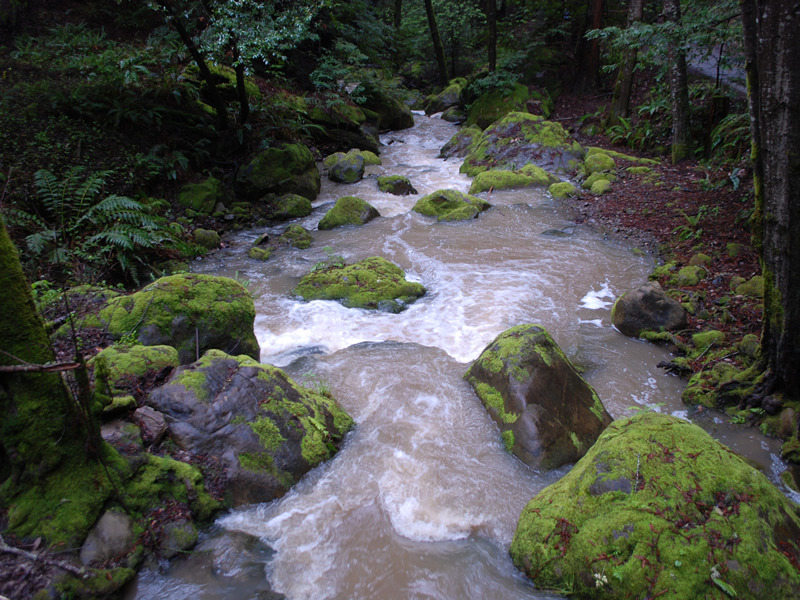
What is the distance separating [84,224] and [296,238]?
411 centimetres

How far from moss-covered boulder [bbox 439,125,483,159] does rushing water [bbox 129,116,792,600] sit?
7218 mm

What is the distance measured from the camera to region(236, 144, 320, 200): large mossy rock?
1220 centimetres

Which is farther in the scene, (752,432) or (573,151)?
(573,151)

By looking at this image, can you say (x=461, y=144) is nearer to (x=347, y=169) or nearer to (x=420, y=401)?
(x=347, y=169)

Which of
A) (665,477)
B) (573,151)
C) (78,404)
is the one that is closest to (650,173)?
(573,151)

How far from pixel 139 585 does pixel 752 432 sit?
18.5 feet

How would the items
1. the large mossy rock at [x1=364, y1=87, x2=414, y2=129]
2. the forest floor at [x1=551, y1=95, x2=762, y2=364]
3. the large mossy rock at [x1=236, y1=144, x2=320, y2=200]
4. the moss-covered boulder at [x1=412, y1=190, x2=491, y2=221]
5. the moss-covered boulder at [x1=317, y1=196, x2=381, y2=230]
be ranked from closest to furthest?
the forest floor at [x1=551, y1=95, x2=762, y2=364] < the moss-covered boulder at [x1=317, y1=196, x2=381, y2=230] < the moss-covered boulder at [x1=412, y1=190, x2=491, y2=221] < the large mossy rock at [x1=236, y1=144, x2=320, y2=200] < the large mossy rock at [x1=364, y1=87, x2=414, y2=129]

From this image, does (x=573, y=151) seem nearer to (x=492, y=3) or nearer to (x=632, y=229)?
(x=632, y=229)

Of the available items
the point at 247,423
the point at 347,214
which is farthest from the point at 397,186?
the point at 247,423

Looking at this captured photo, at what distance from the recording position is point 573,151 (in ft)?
47.6

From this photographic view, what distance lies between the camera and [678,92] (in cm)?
1128

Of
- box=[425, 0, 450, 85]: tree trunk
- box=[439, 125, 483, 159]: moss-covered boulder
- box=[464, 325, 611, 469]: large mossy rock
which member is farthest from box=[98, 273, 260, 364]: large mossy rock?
box=[425, 0, 450, 85]: tree trunk

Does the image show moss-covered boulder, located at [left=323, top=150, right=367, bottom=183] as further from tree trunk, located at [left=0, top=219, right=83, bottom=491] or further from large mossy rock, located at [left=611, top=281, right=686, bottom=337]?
tree trunk, located at [left=0, top=219, right=83, bottom=491]

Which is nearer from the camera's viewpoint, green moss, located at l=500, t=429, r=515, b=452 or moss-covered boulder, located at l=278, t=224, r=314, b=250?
green moss, located at l=500, t=429, r=515, b=452
